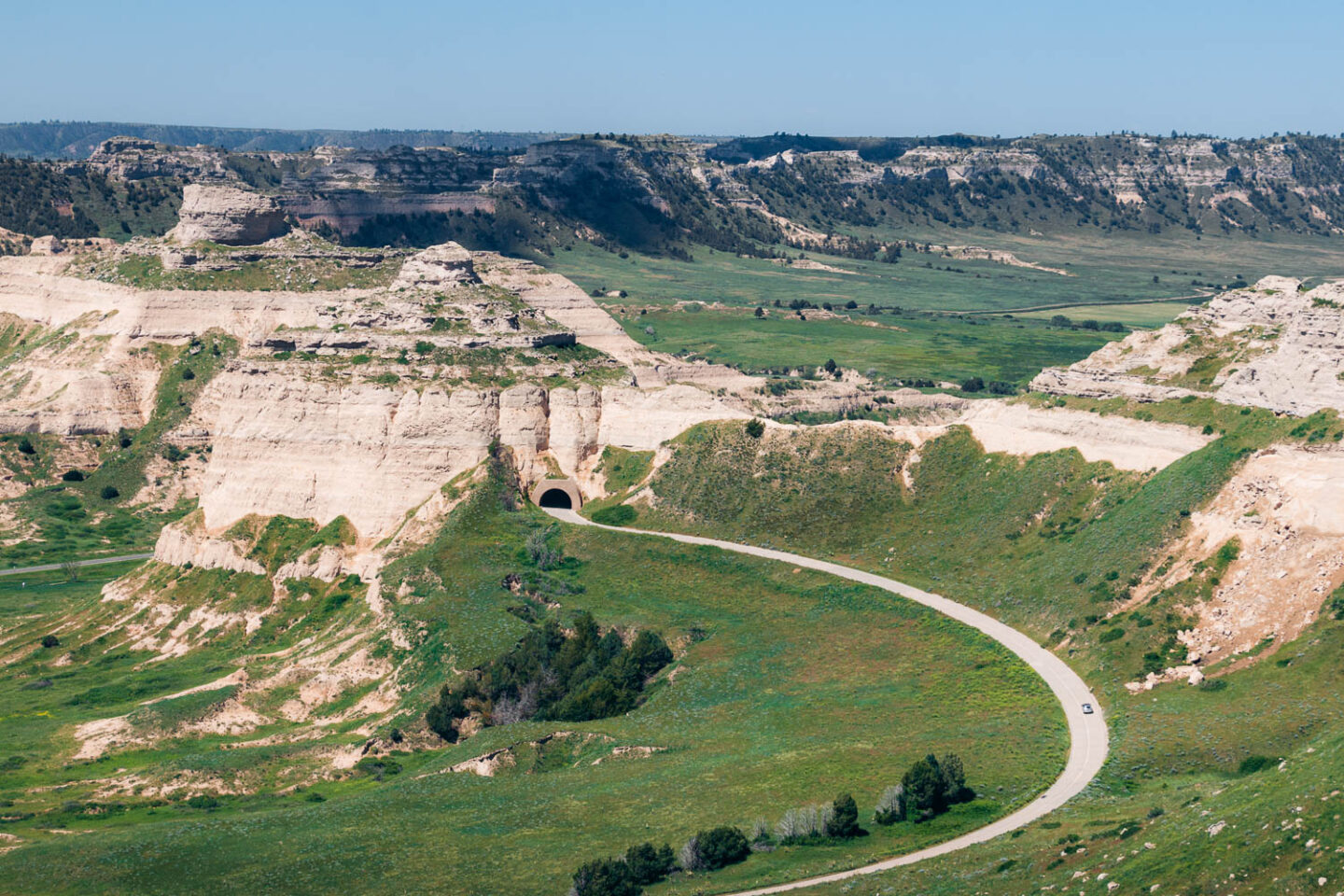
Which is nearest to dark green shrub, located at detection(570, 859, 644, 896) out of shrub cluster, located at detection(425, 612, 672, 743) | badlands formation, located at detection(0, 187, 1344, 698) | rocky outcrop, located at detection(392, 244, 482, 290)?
shrub cluster, located at detection(425, 612, 672, 743)

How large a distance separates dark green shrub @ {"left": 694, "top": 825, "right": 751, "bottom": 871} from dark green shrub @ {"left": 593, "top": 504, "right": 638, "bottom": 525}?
1976 inches

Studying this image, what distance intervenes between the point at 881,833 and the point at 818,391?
386ft

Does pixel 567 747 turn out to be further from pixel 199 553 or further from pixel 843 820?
pixel 199 553

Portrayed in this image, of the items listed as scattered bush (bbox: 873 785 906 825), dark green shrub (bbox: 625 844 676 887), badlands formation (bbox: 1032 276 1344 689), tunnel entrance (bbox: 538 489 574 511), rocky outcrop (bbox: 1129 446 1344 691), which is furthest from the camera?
tunnel entrance (bbox: 538 489 574 511)

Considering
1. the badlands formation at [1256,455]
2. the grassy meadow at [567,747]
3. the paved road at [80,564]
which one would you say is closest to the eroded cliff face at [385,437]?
the grassy meadow at [567,747]

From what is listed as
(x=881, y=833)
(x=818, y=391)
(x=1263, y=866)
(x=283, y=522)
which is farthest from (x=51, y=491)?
(x=1263, y=866)

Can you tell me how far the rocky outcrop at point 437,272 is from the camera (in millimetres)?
141000

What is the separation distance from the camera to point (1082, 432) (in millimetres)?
→ 107562

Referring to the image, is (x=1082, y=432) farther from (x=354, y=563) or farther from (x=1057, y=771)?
(x=354, y=563)

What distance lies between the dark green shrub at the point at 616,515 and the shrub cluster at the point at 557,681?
61.4ft

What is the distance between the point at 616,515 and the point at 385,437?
62.5 feet

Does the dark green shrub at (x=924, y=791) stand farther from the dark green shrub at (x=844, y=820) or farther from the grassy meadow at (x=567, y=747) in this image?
the dark green shrub at (x=844, y=820)

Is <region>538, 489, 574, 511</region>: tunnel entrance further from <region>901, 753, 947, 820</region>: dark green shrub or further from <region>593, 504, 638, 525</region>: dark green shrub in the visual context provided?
<region>901, 753, 947, 820</region>: dark green shrub

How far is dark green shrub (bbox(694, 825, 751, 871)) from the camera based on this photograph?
215ft
